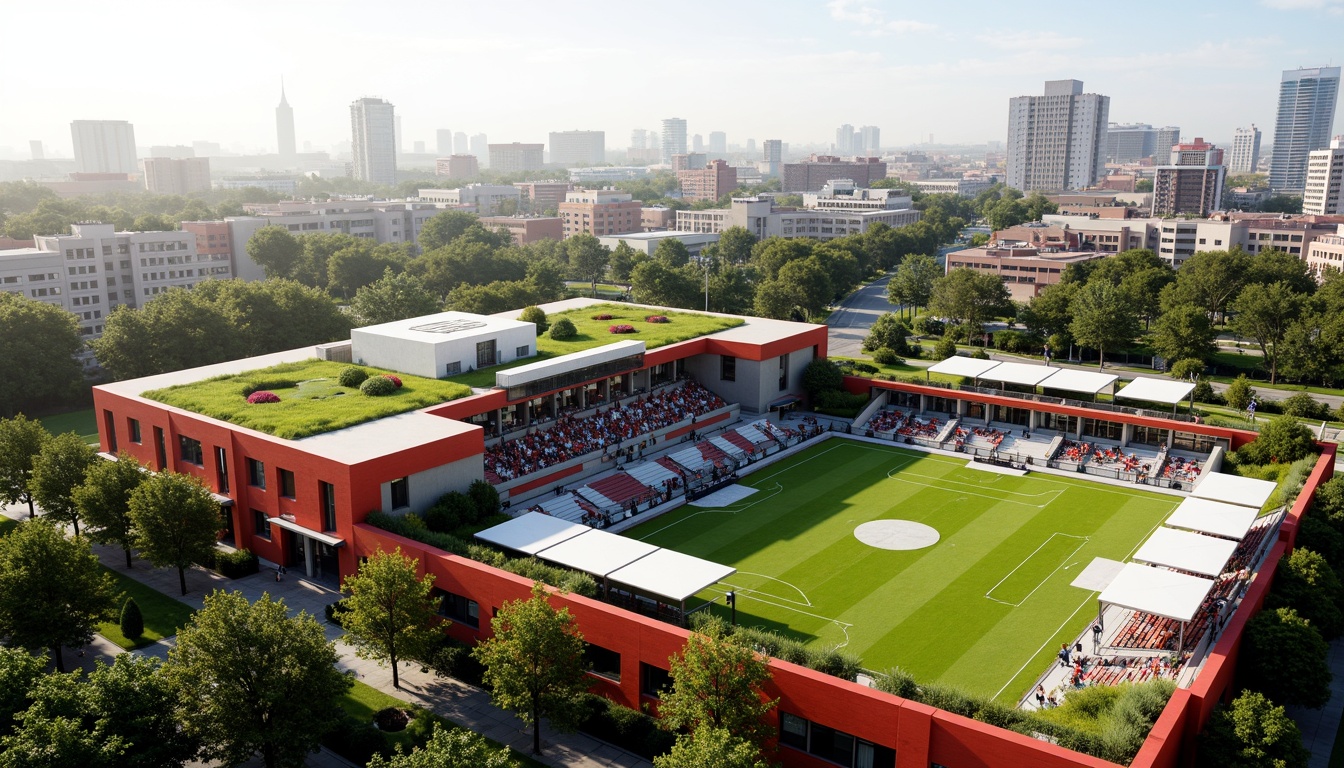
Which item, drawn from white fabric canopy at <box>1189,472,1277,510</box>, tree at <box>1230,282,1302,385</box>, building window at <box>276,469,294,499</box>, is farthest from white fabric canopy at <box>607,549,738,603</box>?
tree at <box>1230,282,1302,385</box>

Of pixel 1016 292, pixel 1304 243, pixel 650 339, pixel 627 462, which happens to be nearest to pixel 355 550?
pixel 627 462

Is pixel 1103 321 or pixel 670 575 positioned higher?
pixel 1103 321

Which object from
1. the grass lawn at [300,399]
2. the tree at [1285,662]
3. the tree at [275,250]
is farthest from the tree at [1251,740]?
the tree at [275,250]

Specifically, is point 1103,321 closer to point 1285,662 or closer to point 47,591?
point 1285,662

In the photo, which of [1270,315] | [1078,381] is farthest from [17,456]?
[1270,315]

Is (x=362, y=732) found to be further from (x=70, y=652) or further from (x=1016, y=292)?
(x=1016, y=292)
